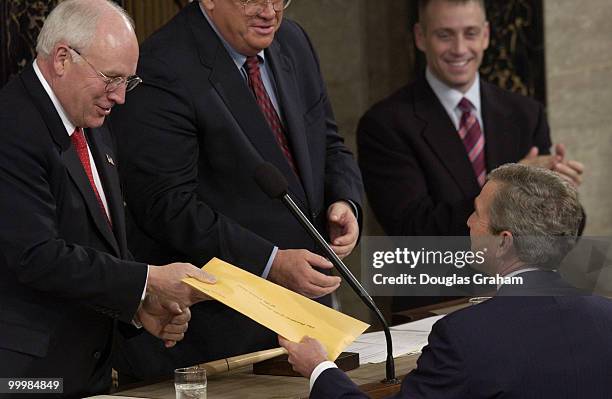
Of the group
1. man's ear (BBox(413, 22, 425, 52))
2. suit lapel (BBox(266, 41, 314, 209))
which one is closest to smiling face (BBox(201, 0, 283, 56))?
suit lapel (BBox(266, 41, 314, 209))

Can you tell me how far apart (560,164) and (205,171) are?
5.37 feet

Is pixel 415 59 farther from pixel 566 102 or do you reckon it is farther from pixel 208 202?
pixel 208 202

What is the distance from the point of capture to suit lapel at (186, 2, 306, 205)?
3.80 metres

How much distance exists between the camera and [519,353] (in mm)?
2566

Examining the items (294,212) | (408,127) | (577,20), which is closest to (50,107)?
(294,212)

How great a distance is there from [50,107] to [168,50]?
78 centimetres

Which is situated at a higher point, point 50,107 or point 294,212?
point 50,107

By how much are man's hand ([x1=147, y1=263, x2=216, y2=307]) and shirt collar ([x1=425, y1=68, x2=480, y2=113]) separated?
2.44 metres

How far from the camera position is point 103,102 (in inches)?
125

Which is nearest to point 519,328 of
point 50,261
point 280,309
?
Result: point 280,309

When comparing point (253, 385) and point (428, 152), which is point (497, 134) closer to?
point (428, 152)

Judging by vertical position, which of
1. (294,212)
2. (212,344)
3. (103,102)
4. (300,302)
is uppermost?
(103,102)

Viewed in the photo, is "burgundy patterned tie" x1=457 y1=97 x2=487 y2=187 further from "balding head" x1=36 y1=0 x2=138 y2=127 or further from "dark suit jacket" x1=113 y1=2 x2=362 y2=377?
"balding head" x1=36 y1=0 x2=138 y2=127

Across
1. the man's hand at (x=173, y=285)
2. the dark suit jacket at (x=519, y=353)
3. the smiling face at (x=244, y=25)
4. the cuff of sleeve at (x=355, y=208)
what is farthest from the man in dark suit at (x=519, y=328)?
the smiling face at (x=244, y=25)
